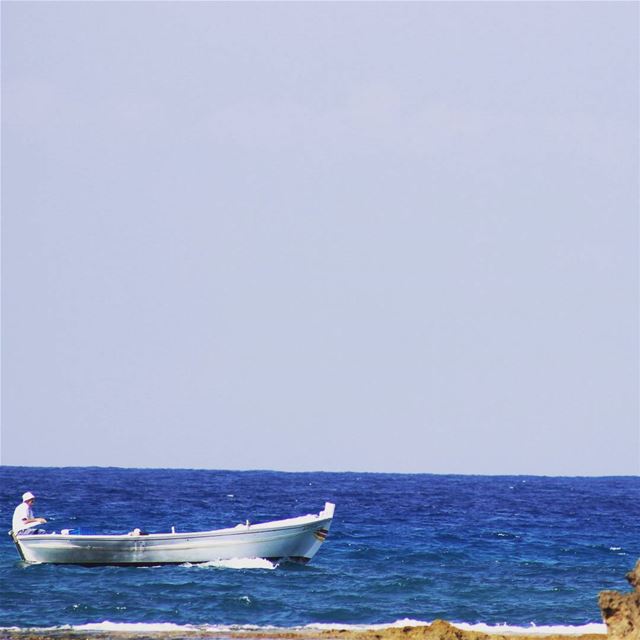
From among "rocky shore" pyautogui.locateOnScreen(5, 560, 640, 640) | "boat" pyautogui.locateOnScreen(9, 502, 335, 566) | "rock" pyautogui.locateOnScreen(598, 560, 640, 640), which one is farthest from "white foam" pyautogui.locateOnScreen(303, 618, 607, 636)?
"boat" pyautogui.locateOnScreen(9, 502, 335, 566)

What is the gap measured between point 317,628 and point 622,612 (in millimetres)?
8108

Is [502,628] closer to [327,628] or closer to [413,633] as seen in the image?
[327,628]

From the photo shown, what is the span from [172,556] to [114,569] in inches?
67.9

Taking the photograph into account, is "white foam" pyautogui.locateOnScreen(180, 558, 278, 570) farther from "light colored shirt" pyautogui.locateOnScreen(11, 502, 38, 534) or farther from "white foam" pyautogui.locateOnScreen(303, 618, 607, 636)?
"white foam" pyautogui.locateOnScreen(303, 618, 607, 636)

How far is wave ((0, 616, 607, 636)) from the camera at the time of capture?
2698 cm

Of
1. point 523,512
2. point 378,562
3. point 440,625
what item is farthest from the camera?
point 523,512

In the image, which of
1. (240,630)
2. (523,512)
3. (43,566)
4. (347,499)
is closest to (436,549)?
(43,566)

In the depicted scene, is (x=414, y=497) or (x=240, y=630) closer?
(x=240, y=630)

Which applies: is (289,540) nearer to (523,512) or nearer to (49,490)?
(523,512)

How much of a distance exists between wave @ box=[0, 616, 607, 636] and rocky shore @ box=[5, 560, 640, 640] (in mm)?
415

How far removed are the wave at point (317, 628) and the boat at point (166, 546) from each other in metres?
8.74

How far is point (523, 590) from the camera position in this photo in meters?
34.0

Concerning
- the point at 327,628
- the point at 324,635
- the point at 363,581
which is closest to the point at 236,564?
the point at 363,581

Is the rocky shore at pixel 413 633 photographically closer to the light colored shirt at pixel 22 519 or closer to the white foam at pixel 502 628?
the white foam at pixel 502 628
